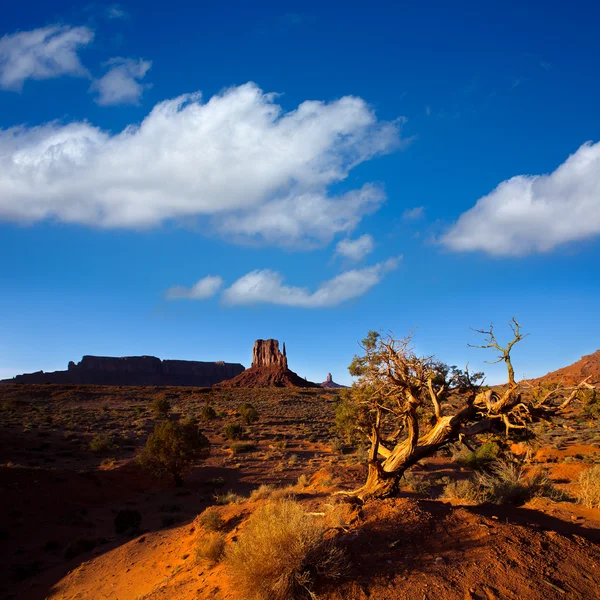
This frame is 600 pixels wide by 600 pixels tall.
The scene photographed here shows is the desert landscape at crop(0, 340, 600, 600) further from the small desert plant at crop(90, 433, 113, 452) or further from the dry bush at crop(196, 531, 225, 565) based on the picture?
the small desert plant at crop(90, 433, 113, 452)

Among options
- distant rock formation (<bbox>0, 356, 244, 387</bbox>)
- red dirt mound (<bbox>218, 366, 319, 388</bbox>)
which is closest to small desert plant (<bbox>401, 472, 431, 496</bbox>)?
red dirt mound (<bbox>218, 366, 319, 388</bbox>)

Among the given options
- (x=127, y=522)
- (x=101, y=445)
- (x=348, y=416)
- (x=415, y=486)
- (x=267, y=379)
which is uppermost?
(x=267, y=379)

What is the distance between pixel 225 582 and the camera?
7.37 meters

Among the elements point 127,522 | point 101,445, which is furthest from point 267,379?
point 127,522

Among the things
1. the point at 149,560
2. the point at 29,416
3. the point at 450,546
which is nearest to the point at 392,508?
the point at 450,546

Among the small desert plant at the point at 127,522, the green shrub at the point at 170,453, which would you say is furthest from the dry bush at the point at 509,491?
the green shrub at the point at 170,453

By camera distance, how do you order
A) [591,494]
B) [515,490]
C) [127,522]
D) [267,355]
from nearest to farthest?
[591,494], [515,490], [127,522], [267,355]

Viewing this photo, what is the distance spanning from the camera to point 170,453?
22078 millimetres

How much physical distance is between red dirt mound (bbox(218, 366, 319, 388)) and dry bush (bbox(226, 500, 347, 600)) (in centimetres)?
9633

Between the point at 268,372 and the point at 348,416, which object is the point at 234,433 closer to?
the point at 348,416

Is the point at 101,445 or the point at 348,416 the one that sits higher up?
the point at 348,416

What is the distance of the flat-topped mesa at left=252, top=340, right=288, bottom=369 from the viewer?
12240cm

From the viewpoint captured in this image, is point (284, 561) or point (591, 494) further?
point (591, 494)

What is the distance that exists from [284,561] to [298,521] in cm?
62
